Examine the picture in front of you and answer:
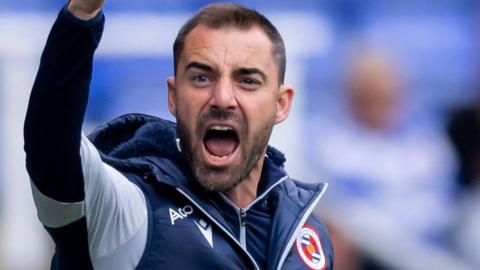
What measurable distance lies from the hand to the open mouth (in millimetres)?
640

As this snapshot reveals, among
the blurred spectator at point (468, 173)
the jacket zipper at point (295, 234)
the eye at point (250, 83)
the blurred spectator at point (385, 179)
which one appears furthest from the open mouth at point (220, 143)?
the blurred spectator at point (468, 173)

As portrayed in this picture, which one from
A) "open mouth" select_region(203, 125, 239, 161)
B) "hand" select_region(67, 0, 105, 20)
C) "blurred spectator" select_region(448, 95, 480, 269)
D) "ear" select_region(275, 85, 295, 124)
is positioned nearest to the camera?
"hand" select_region(67, 0, 105, 20)

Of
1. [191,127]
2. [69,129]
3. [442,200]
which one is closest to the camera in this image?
[69,129]

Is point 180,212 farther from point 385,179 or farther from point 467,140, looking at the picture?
point 467,140

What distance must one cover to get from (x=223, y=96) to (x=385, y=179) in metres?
2.40

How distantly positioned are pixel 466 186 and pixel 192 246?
2.57 metres

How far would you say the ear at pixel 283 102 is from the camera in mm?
3039

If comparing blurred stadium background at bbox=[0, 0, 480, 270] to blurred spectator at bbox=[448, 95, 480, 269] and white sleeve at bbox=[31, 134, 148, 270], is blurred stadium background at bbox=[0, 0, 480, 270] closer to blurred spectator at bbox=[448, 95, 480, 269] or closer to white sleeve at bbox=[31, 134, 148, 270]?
blurred spectator at bbox=[448, 95, 480, 269]

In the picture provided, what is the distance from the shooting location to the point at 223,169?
9.44 ft

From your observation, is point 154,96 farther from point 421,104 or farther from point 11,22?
point 421,104

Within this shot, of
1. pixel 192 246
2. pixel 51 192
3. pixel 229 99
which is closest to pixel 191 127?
pixel 229 99

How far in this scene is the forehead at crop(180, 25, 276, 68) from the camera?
2822mm

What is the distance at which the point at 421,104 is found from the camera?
203 inches

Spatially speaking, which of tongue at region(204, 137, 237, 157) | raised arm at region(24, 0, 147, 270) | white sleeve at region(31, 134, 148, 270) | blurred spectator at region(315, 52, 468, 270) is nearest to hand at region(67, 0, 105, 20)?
raised arm at region(24, 0, 147, 270)
